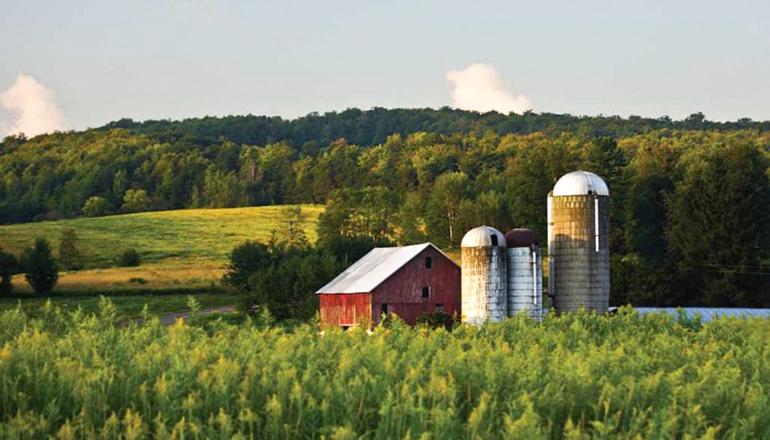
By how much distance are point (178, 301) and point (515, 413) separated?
7467cm

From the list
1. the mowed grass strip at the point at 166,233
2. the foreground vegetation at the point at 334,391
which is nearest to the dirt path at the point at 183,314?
the mowed grass strip at the point at 166,233

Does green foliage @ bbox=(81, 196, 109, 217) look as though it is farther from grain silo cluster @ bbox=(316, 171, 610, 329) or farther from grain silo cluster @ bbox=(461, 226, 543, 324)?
grain silo cluster @ bbox=(461, 226, 543, 324)

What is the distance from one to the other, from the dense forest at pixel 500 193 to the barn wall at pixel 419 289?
19.5 metres

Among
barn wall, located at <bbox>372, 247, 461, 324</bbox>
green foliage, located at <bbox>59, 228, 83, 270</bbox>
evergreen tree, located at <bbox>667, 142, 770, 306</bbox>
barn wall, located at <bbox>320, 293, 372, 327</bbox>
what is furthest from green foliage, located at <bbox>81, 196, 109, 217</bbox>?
barn wall, located at <bbox>372, 247, 461, 324</bbox>

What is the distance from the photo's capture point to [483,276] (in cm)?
5512

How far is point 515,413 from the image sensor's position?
15.1 metres

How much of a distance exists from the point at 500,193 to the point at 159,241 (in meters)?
33.7

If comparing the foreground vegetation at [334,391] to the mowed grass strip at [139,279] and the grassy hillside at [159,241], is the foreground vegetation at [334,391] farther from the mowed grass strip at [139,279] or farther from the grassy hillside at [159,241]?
the grassy hillside at [159,241]

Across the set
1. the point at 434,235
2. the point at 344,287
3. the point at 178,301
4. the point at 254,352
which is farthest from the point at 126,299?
the point at 254,352

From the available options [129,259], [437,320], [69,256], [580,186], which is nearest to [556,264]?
[580,186]

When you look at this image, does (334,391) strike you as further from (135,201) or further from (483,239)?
(135,201)

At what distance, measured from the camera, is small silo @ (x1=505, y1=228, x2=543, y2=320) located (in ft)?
178

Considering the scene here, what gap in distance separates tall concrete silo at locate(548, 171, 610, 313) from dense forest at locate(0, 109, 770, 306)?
94.1 feet

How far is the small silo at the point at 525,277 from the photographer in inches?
2138
